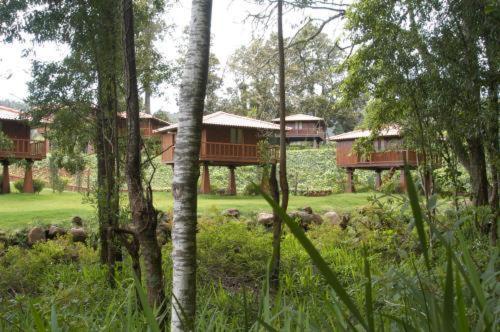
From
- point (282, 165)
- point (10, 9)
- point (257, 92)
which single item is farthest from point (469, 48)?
point (257, 92)

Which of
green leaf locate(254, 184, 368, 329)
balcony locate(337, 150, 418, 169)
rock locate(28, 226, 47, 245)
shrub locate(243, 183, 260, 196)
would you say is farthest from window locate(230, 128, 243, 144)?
green leaf locate(254, 184, 368, 329)

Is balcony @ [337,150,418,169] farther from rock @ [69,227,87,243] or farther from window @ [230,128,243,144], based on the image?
rock @ [69,227,87,243]

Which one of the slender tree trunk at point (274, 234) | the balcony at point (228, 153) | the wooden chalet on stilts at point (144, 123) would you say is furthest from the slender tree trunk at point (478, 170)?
the balcony at point (228, 153)

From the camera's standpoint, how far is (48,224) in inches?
510

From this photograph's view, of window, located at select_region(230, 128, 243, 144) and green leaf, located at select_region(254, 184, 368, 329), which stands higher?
window, located at select_region(230, 128, 243, 144)

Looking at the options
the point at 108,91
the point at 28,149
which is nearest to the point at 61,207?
the point at 28,149

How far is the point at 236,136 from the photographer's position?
85.4 feet

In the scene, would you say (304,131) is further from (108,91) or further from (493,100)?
(108,91)

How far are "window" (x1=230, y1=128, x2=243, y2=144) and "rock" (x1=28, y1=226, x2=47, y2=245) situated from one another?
14662mm

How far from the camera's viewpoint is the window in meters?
25.9

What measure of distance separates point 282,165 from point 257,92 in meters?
30.2

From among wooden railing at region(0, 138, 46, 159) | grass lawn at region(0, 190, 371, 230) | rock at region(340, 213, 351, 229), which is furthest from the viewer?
wooden railing at region(0, 138, 46, 159)

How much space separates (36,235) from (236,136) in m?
15.2

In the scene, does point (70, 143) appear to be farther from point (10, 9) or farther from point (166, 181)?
point (166, 181)
